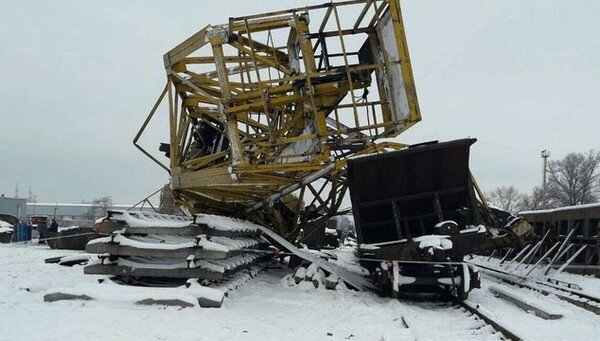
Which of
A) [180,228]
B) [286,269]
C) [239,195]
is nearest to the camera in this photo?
[180,228]

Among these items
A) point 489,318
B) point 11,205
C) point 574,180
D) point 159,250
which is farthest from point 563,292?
point 11,205

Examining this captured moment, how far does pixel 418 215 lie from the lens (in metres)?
9.83

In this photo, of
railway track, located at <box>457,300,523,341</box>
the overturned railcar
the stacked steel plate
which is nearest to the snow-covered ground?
railway track, located at <box>457,300,523,341</box>

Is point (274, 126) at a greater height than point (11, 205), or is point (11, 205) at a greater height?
point (11, 205)

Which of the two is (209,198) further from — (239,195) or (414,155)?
(414,155)

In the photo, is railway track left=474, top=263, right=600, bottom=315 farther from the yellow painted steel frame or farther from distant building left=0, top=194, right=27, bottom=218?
distant building left=0, top=194, right=27, bottom=218

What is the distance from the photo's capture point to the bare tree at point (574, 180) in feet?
225

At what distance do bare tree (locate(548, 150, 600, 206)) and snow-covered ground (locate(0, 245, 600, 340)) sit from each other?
2678 inches

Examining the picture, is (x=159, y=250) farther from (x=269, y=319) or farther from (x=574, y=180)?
(x=574, y=180)

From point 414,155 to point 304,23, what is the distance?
3.10 metres

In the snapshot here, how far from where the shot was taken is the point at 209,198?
1151 cm

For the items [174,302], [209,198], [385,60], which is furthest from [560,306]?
[209,198]

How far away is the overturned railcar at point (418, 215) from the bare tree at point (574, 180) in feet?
218

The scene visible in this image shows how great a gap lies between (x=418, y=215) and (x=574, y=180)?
70.1 metres
